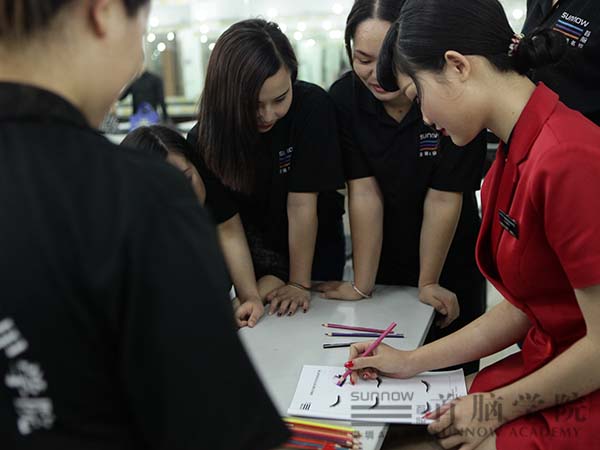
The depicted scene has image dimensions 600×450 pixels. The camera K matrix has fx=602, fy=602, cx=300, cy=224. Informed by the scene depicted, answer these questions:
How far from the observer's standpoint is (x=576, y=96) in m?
1.68

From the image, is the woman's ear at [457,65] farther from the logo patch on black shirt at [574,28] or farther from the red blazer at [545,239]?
the logo patch on black shirt at [574,28]

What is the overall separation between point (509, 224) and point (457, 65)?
0.29 metres

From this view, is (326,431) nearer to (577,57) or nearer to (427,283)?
(427,283)

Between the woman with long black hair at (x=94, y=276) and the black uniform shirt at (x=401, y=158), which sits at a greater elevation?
the woman with long black hair at (x=94, y=276)

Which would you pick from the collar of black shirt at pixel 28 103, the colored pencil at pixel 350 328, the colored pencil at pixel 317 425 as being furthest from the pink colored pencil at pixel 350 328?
the collar of black shirt at pixel 28 103

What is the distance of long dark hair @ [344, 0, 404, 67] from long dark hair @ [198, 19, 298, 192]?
18 cm

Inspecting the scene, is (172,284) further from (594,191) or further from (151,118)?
(151,118)

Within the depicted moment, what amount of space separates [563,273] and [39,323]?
83 centimetres

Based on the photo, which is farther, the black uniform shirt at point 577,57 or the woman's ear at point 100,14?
the black uniform shirt at point 577,57

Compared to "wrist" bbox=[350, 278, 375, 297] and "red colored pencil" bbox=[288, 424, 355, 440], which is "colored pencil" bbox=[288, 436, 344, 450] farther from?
"wrist" bbox=[350, 278, 375, 297]

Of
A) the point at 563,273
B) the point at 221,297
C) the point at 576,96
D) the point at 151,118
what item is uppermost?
the point at 221,297

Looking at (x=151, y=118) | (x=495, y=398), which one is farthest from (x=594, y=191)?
(x=151, y=118)

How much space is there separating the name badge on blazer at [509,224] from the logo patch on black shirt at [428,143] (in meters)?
0.54

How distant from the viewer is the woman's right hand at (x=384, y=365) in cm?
118
